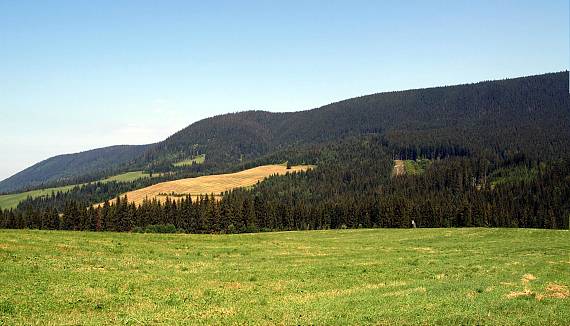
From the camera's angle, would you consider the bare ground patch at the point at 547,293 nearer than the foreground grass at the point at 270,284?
No

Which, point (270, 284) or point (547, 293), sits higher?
point (270, 284)

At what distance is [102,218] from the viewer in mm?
135500

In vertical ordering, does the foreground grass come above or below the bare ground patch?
above

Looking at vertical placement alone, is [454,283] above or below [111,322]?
below

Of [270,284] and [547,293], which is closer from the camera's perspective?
[547,293]

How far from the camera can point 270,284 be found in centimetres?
2794

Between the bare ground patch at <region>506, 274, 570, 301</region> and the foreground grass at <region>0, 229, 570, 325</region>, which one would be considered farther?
the bare ground patch at <region>506, 274, 570, 301</region>

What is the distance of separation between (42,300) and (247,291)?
10.4 m

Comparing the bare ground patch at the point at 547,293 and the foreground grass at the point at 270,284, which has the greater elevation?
the foreground grass at the point at 270,284

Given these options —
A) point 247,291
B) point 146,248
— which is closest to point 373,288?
point 247,291

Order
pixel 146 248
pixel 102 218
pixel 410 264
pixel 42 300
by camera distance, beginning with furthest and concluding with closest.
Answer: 1. pixel 102 218
2. pixel 146 248
3. pixel 410 264
4. pixel 42 300

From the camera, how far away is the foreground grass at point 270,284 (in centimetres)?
2038

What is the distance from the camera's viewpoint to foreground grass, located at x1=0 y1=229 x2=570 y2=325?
802 inches

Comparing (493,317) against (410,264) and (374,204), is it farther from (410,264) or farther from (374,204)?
(374,204)
